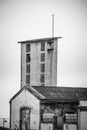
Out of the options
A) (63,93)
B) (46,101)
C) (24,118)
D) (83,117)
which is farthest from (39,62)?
(83,117)

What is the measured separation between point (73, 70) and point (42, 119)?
2.35 m

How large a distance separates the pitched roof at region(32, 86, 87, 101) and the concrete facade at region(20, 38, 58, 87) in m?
0.87

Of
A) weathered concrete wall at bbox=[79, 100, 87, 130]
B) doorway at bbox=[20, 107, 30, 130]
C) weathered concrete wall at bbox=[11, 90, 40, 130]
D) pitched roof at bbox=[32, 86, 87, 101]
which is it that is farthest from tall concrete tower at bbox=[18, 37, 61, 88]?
weathered concrete wall at bbox=[79, 100, 87, 130]

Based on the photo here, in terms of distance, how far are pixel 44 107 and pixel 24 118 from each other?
4.20ft

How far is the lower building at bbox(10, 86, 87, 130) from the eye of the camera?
13619 millimetres

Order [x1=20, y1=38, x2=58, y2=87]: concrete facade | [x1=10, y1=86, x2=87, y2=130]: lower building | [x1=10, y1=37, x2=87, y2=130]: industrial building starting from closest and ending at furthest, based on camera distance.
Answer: [x1=10, y1=37, x2=87, y2=130]: industrial building
[x1=10, y1=86, x2=87, y2=130]: lower building
[x1=20, y1=38, x2=58, y2=87]: concrete facade

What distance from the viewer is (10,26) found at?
14789 mm

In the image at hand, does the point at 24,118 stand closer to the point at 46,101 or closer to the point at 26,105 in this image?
the point at 26,105

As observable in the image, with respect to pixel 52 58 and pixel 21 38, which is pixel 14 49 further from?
pixel 52 58

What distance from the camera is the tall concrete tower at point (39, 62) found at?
16.2m

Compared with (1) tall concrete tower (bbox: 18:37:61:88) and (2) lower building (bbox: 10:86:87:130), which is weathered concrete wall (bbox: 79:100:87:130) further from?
(1) tall concrete tower (bbox: 18:37:61:88)

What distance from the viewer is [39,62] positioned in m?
17.5

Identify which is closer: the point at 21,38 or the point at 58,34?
the point at 58,34

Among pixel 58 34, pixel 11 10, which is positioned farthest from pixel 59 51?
pixel 11 10
